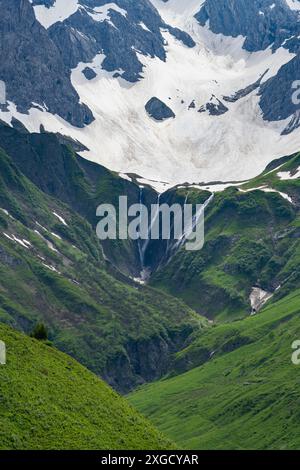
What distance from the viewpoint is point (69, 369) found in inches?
5714

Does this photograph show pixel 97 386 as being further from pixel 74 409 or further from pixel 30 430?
pixel 30 430

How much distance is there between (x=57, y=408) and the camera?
130 metres

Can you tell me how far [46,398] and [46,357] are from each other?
557 inches

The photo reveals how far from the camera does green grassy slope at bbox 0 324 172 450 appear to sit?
123m

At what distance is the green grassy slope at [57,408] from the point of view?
123m
